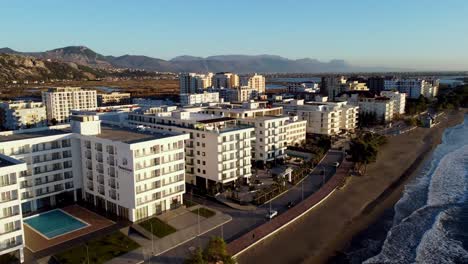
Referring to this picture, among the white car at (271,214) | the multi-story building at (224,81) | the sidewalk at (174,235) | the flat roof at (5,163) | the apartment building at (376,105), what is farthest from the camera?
the multi-story building at (224,81)

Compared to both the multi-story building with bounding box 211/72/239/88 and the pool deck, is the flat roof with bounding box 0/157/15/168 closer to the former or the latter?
the pool deck

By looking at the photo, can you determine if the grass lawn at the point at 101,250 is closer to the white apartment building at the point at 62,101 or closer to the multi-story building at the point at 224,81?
the white apartment building at the point at 62,101

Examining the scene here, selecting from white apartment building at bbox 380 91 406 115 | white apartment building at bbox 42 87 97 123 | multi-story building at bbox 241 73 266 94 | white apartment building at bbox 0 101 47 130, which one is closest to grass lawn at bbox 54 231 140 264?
white apartment building at bbox 0 101 47 130

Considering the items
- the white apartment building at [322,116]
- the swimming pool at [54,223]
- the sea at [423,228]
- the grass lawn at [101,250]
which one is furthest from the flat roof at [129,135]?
the white apartment building at [322,116]

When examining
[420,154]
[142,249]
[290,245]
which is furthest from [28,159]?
[420,154]

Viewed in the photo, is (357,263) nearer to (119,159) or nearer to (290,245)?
(290,245)

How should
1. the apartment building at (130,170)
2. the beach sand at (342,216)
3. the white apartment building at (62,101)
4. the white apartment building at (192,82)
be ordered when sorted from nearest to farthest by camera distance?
1. the beach sand at (342,216)
2. the apartment building at (130,170)
3. the white apartment building at (62,101)
4. the white apartment building at (192,82)
